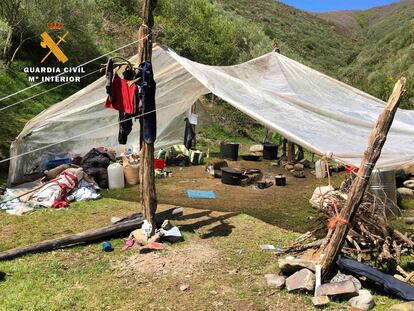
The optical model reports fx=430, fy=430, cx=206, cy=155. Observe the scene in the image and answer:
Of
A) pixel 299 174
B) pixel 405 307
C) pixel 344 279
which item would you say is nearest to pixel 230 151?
pixel 299 174

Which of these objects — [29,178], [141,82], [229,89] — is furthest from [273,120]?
[29,178]

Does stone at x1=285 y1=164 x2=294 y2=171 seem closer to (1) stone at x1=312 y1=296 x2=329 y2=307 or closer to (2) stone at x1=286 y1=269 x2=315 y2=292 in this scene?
(2) stone at x1=286 y1=269 x2=315 y2=292

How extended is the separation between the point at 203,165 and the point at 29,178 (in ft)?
15.0

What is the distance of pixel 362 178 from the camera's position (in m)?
4.42

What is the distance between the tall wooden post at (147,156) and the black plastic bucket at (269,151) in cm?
711

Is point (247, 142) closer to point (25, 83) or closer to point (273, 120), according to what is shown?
point (25, 83)

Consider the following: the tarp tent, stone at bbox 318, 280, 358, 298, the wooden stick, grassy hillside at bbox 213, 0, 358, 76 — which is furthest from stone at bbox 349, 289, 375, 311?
grassy hillside at bbox 213, 0, 358, 76

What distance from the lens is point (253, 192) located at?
912cm

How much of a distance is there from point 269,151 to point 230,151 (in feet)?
4.17

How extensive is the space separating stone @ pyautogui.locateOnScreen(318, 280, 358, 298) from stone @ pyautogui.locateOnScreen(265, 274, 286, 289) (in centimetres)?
42

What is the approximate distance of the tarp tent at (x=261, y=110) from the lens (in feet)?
19.9

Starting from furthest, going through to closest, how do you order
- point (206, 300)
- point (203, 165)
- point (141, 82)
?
point (203, 165), point (141, 82), point (206, 300)

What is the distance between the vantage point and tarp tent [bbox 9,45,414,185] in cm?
607

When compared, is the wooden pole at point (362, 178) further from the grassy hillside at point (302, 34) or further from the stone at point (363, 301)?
the grassy hillside at point (302, 34)
